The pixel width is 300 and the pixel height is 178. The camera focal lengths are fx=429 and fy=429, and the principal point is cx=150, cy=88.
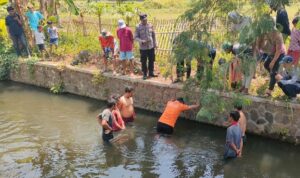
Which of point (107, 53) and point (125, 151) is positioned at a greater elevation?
point (107, 53)

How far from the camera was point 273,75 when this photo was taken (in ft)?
35.5

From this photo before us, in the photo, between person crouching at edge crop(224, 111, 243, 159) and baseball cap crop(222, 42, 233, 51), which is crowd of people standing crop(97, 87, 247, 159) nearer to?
person crouching at edge crop(224, 111, 243, 159)

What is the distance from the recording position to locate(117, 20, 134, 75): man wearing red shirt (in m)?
13.2

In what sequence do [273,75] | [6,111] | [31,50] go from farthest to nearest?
[31,50] → [6,111] → [273,75]

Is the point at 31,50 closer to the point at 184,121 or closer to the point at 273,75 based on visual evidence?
the point at 184,121

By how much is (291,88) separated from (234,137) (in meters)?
2.01

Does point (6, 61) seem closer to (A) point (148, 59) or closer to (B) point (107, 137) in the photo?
(A) point (148, 59)

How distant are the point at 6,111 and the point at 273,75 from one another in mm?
8385

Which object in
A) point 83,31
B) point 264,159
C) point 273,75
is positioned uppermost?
point 83,31

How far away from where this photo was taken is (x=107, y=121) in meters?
10.8

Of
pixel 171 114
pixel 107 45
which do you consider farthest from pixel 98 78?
pixel 171 114

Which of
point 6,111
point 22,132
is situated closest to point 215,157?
point 22,132

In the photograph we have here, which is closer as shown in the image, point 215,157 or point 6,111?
point 215,157

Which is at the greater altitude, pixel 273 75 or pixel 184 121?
pixel 273 75
